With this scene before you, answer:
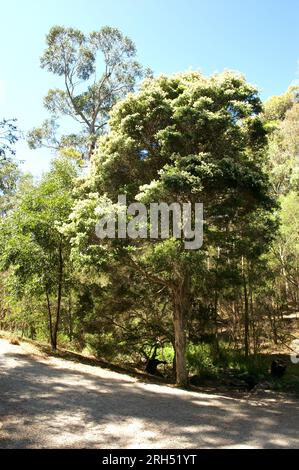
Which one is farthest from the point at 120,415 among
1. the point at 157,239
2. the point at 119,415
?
the point at 157,239

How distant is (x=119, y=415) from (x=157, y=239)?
14.7ft

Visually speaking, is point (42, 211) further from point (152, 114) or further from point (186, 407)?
point (186, 407)

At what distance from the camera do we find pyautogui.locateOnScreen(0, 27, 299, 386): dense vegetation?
1017 centimetres

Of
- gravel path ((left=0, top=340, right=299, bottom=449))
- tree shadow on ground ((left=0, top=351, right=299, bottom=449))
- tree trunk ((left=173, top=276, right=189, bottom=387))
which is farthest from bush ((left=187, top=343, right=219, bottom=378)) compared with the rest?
tree shadow on ground ((left=0, top=351, right=299, bottom=449))

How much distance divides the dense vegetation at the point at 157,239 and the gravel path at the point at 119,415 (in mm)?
2788

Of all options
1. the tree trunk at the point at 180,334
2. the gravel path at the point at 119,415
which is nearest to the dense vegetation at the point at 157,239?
the tree trunk at the point at 180,334

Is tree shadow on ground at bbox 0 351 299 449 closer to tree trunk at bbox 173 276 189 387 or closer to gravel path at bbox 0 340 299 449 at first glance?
gravel path at bbox 0 340 299 449

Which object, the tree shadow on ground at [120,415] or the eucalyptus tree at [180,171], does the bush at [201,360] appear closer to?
the eucalyptus tree at [180,171]

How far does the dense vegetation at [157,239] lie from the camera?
10172 mm

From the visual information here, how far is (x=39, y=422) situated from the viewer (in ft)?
21.0

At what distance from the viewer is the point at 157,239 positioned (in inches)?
411

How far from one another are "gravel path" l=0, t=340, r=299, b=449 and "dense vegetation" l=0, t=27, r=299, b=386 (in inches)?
110

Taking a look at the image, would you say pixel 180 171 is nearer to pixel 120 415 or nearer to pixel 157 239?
pixel 157 239

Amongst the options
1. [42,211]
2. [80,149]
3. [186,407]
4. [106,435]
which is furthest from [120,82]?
[106,435]
